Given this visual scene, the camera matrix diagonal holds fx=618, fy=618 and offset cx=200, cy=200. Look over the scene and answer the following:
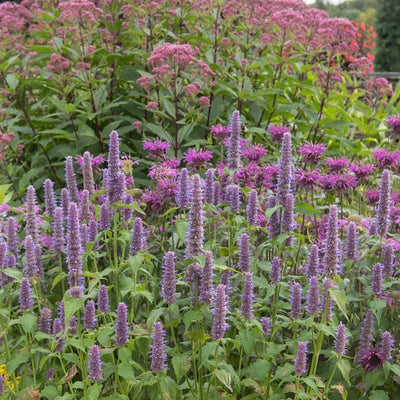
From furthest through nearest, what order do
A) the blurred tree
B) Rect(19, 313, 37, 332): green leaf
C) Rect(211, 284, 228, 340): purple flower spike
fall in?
the blurred tree, Rect(19, 313, 37, 332): green leaf, Rect(211, 284, 228, 340): purple flower spike

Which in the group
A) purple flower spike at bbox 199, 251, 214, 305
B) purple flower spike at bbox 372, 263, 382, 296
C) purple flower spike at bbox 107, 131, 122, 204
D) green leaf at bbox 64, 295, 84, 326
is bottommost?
purple flower spike at bbox 372, 263, 382, 296

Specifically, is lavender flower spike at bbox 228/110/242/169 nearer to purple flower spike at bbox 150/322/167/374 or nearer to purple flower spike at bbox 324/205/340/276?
purple flower spike at bbox 324/205/340/276

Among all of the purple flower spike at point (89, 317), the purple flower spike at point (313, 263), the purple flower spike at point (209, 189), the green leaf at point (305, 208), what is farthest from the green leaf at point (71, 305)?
the green leaf at point (305, 208)

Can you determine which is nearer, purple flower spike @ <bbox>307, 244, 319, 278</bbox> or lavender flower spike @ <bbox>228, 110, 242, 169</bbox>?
purple flower spike @ <bbox>307, 244, 319, 278</bbox>

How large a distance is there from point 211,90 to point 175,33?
0.98m

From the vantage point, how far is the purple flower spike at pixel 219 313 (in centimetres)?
238

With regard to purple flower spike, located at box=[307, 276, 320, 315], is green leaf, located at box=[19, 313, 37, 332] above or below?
below

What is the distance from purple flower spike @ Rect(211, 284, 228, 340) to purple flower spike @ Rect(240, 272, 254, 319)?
0.15m

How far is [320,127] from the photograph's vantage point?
534cm

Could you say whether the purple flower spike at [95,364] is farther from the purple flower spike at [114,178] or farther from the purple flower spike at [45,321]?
the purple flower spike at [114,178]

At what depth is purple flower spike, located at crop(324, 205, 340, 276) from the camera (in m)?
2.54

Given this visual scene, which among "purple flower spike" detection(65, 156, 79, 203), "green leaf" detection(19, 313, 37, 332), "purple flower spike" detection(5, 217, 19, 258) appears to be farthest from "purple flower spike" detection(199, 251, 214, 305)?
"purple flower spike" detection(65, 156, 79, 203)

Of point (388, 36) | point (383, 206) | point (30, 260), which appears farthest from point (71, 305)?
point (388, 36)

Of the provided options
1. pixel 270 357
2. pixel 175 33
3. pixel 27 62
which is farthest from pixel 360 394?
pixel 27 62
